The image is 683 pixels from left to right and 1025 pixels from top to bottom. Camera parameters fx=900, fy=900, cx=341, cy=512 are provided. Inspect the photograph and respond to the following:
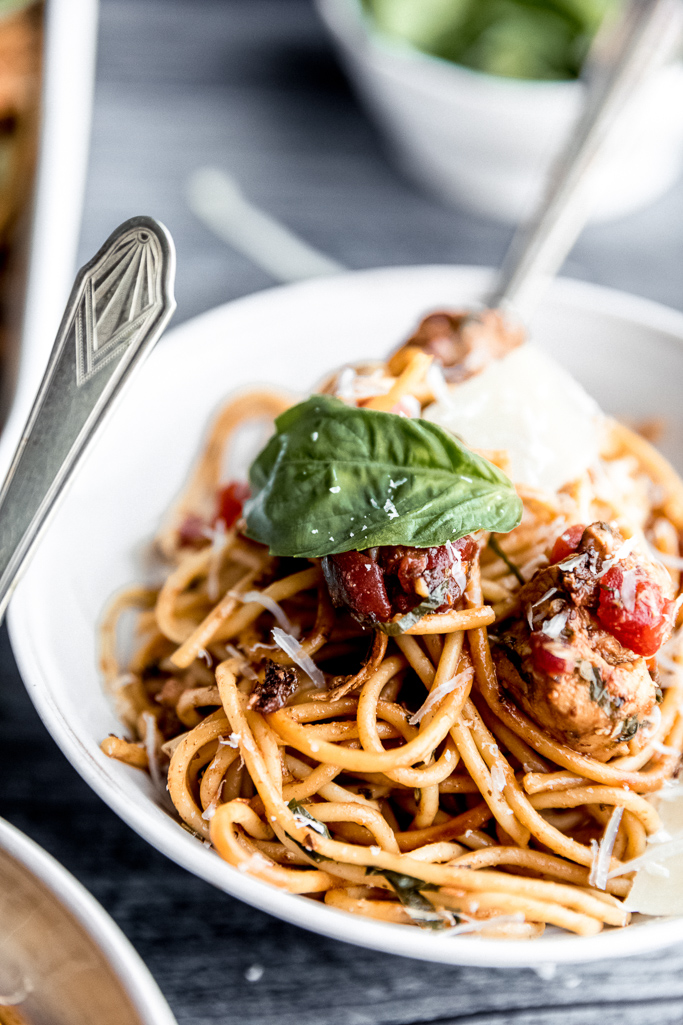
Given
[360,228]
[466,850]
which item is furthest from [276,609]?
[360,228]

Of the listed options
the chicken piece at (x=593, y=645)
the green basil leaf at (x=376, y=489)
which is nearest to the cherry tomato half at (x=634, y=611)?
the chicken piece at (x=593, y=645)

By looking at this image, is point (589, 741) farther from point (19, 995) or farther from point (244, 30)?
point (244, 30)

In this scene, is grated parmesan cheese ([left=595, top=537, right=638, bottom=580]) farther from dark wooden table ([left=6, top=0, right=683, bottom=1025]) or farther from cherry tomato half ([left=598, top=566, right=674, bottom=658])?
dark wooden table ([left=6, top=0, right=683, bottom=1025])

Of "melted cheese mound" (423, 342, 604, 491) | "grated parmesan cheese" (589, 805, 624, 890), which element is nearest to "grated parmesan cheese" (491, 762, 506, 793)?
"grated parmesan cheese" (589, 805, 624, 890)

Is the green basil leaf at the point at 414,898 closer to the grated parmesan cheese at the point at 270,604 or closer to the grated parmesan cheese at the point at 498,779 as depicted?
the grated parmesan cheese at the point at 498,779

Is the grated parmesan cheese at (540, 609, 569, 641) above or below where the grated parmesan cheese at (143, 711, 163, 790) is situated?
above

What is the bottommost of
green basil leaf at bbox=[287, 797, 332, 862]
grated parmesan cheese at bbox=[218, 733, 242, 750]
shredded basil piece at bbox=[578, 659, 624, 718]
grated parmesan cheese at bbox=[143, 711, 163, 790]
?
grated parmesan cheese at bbox=[143, 711, 163, 790]

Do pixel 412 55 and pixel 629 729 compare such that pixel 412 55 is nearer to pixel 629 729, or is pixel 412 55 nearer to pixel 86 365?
pixel 86 365
